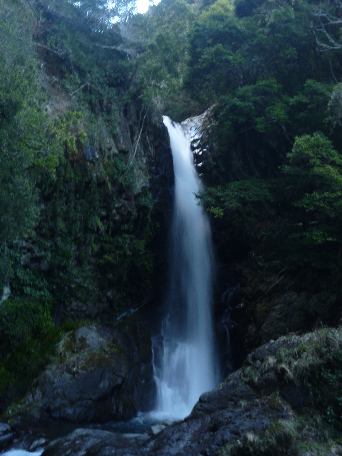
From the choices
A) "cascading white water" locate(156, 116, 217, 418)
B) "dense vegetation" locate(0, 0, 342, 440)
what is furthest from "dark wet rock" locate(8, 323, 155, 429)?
"cascading white water" locate(156, 116, 217, 418)

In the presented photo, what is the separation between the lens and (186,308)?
1451 cm

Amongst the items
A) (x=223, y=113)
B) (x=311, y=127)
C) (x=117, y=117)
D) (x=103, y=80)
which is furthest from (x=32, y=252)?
(x=311, y=127)

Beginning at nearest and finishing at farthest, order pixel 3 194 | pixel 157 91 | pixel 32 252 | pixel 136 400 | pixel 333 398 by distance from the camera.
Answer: pixel 333 398
pixel 3 194
pixel 32 252
pixel 136 400
pixel 157 91

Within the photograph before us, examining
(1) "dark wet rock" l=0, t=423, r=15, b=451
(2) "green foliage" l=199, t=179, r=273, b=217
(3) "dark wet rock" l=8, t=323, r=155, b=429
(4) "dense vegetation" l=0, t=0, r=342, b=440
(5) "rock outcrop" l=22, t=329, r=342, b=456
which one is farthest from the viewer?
(2) "green foliage" l=199, t=179, r=273, b=217

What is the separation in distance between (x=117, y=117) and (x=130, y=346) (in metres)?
9.02

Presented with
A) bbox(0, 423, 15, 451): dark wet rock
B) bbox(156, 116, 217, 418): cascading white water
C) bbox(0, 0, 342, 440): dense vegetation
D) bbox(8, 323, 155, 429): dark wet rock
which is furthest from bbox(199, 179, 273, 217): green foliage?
bbox(0, 423, 15, 451): dark wet rock

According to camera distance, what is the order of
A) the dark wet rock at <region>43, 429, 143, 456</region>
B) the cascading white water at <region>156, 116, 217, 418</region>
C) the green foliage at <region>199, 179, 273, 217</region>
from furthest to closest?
the green foliage at <region>199, 179, 273, 217</region>
the cascading white water at <region>156, 116, 217, 418</region>
the dark wet rock at <region>43, 429, 143, 456</region>

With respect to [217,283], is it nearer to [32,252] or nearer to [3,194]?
[32,252]

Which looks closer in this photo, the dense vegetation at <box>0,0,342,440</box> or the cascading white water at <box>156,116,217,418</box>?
the dense vegetation at <box>0,0,342,440</box>

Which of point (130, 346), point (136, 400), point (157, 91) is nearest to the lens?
point (136, 400)

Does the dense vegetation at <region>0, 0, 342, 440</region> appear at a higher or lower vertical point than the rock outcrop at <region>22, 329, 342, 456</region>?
higher

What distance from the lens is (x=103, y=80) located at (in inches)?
531

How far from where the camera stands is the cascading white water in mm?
11594

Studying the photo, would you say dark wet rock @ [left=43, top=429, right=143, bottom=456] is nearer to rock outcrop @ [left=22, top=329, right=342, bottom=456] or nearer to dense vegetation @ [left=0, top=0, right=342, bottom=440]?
rock outcrop @ [left=22, top=329, right=342, bottom=456]
